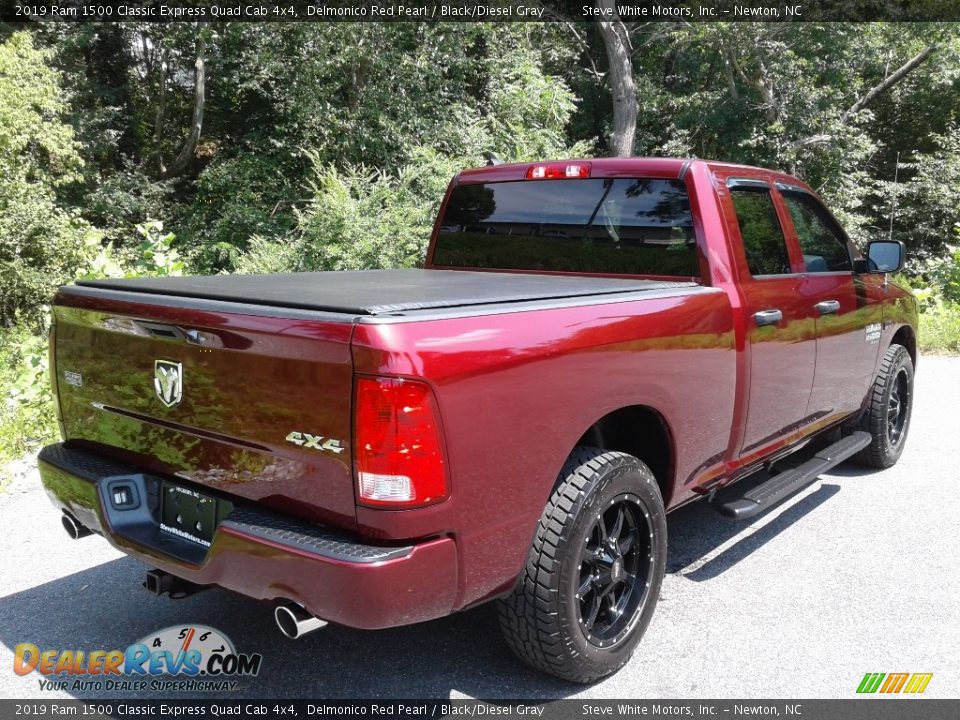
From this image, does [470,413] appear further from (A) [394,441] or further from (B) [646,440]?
(B) [646,440]

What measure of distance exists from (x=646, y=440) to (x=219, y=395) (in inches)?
68.6

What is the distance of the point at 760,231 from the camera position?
12.9ft

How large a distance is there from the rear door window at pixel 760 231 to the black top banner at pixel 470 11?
12922mm

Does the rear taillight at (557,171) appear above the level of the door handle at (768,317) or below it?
above

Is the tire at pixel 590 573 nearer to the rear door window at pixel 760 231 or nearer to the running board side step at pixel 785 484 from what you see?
the running board side step at pixel 785 484

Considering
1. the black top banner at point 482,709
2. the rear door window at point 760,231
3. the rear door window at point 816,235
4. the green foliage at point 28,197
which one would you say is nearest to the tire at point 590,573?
the black top banner at point 482,709

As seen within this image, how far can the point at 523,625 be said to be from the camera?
105 inches

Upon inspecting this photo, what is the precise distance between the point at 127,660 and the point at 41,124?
14551mm

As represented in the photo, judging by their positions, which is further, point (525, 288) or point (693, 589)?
point (693, 589)

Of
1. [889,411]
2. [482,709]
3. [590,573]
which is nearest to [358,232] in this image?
[889,411]

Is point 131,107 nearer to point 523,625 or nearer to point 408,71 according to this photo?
point 408,71

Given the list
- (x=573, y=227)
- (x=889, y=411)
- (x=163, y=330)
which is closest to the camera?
(x=163, y=330)

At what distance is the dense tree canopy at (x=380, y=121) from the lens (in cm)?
1412

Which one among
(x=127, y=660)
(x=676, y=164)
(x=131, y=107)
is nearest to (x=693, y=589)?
(x=676, y=164)
